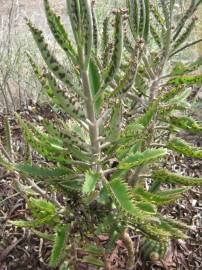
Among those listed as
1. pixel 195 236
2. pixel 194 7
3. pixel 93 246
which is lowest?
pixel 195 236

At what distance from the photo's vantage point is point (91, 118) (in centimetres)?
158

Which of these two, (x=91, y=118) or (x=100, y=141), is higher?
(x=91, y=118)

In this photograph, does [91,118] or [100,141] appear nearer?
[91,118]

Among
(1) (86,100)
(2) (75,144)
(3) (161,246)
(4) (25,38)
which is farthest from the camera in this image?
(4) (25,38)

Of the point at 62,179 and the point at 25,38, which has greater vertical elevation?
the point at 62,179

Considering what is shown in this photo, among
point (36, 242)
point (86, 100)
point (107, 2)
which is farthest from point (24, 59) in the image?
point (86, 100)

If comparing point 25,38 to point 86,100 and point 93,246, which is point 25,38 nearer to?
point 93,246

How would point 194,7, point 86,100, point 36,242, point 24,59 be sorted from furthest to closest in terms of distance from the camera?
point 24,59
point 36,242
point 194,7
point 86,100

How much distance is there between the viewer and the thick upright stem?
1.45 metres

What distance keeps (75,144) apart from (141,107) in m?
0.53

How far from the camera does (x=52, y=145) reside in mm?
1678

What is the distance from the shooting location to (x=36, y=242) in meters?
2.34

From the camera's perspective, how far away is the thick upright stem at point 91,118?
4.75 feet

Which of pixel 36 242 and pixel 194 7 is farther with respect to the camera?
pixel 36 242
